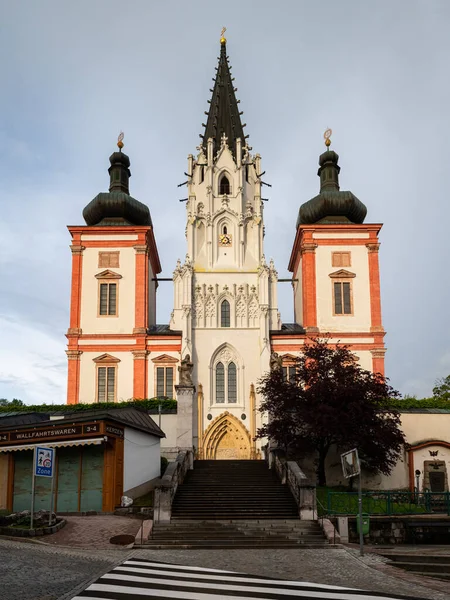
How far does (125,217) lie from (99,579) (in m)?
38.8

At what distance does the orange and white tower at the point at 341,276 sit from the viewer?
4584cm

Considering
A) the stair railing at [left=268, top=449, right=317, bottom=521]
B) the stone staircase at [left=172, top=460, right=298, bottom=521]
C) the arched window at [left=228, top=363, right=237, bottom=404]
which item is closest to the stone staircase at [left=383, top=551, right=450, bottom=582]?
the stair railing at [left=268, top=449, right=317, bottom=521]

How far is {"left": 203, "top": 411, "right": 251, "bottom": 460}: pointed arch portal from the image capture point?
1700 inches

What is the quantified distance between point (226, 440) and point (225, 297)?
30.8 feet

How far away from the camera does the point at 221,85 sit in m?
56.5

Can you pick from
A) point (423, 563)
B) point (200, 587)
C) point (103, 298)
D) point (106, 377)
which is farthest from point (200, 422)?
point (200, 587)

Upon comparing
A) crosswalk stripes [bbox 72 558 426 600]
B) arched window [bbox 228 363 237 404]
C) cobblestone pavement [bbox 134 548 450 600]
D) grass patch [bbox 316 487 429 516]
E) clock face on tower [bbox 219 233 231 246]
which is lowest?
cobblestone pavement [bbox 134 548 450 600]

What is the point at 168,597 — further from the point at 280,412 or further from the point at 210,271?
the point at 210,271

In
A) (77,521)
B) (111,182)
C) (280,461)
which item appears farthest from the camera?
(111,182)

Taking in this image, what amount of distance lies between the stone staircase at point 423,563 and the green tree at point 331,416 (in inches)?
417

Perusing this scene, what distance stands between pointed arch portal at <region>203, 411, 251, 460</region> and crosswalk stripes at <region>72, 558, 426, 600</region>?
96.7ft

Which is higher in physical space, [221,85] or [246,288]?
[221,85]

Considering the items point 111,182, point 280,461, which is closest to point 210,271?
point 111,182

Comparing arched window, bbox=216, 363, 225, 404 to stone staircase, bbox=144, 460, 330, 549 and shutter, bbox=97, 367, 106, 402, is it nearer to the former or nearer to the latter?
shutter, bbox=97, 367, 106, 402
